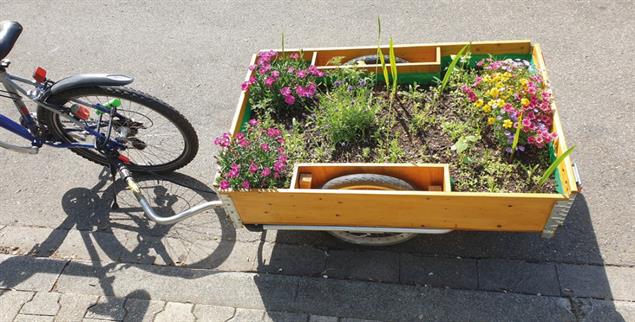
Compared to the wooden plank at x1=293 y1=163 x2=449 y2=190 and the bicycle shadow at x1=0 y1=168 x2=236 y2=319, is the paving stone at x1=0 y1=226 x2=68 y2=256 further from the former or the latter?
the wooden plank at x1=293 y1=163 x2=449 y2=190

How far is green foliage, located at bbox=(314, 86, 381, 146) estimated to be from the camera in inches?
120

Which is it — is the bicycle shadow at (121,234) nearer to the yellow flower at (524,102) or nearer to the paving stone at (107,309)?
the paving stone at (107,309)

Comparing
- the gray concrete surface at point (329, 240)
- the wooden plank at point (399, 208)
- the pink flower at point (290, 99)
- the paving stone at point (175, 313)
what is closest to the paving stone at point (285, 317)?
the gray concrete surface at point (329, 240)

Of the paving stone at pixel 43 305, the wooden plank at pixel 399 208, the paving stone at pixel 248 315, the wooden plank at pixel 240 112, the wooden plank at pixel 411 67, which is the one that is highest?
the wooden plank at pixel 411 67

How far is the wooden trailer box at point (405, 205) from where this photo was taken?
2.47 meters

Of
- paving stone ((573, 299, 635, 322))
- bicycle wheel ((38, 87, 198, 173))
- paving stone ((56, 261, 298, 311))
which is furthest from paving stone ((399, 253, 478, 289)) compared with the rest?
bicycle wheel ((38, 87, 198, 173))

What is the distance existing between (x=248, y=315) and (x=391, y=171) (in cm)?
128

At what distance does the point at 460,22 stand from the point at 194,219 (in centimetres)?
329

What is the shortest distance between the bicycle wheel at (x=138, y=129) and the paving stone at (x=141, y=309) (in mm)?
1078

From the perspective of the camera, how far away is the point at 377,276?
311cm

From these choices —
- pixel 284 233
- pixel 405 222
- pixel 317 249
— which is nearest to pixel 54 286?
pixel 284 233

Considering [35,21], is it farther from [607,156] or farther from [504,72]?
[607,156]

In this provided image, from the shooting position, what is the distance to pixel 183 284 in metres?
3.24

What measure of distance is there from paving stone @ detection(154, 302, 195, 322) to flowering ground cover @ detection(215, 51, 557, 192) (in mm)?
951
